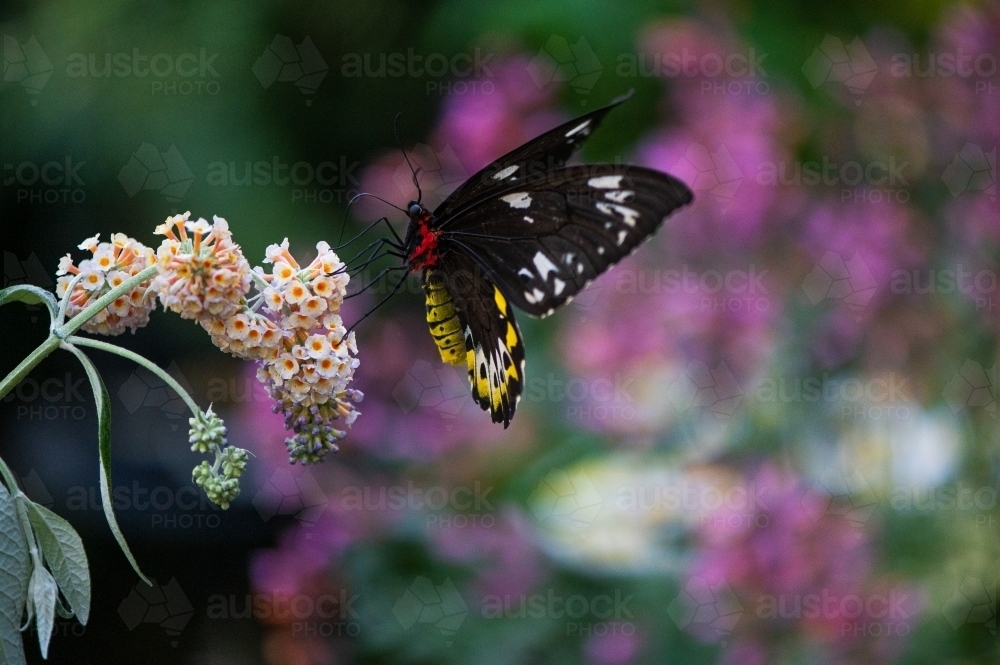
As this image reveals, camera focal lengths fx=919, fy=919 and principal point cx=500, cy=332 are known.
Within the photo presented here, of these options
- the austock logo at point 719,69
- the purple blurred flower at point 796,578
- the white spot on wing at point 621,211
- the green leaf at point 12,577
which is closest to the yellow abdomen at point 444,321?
the white spot on wing at point 621,211

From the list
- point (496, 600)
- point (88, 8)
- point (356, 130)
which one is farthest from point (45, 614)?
point (356, 130)

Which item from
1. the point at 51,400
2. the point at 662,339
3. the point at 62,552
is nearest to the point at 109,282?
the point at 62,552

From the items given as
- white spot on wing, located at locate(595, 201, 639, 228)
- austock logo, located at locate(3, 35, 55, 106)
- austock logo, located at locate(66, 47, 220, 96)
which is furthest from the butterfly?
austock logo, located at locate(3, 35, 55, 106)

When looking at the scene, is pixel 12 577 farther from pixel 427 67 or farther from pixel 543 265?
pixel 427 67

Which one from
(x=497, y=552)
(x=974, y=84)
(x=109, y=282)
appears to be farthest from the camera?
(x=974, y=84)

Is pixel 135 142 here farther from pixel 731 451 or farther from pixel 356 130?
pixel 731 451
